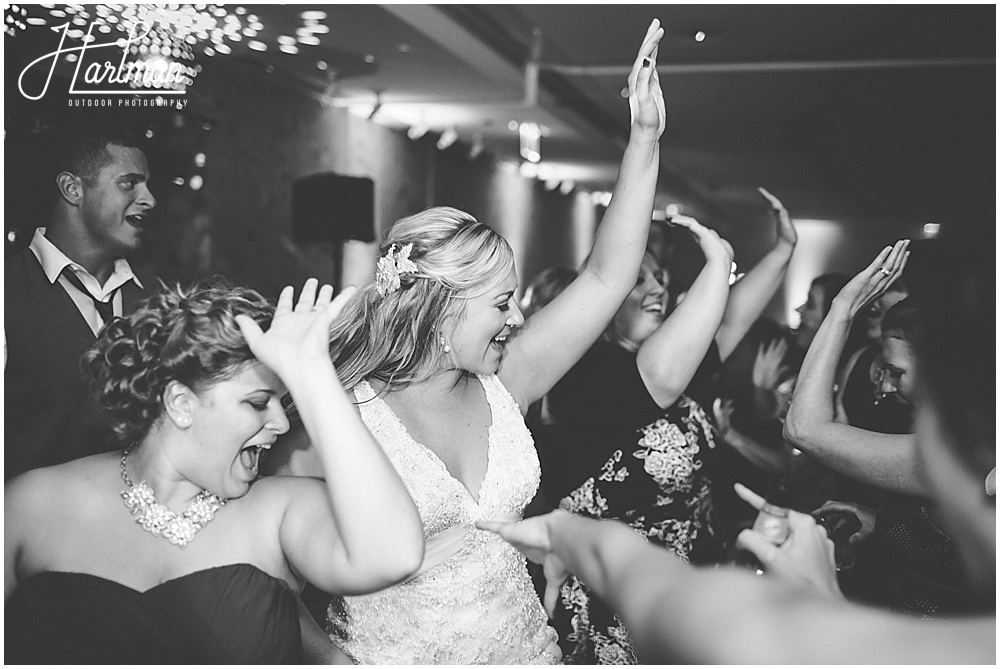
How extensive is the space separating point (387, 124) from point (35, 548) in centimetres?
484

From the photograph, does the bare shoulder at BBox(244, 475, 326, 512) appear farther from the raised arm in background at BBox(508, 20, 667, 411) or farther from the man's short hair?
the man's short hair

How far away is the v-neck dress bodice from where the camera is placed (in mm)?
1786

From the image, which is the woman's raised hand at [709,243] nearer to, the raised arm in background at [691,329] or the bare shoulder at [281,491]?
the raised arm in background at [691,329]

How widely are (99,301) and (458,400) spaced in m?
0.77

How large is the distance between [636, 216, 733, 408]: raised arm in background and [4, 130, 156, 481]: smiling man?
45.3 inches

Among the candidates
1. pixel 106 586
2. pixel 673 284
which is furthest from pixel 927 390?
pixel 673 284

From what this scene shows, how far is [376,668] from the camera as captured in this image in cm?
171

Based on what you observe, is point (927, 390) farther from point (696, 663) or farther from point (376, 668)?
point (376, 668)

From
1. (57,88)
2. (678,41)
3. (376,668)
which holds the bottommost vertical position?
(376,668)

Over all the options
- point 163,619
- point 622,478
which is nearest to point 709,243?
point 622,478

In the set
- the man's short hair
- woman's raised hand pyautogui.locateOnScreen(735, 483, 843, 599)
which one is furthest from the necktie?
woman's raised hand pyautogui.locateOnScreen(735, 483, 843, 599)

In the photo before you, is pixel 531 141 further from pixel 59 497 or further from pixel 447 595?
pixel 59 497

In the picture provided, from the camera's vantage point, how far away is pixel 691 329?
209cm

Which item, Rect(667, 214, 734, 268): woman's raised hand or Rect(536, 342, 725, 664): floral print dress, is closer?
Rect(667, 214, 734, 268): woman's raised hand
